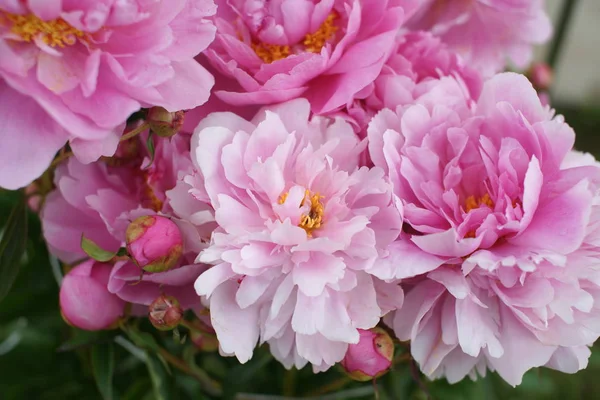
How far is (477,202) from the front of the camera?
385 millimetres

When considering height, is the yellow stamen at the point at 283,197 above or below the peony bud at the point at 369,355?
above

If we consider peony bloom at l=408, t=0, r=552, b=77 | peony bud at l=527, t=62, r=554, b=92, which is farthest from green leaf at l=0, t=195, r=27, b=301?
peony bud at l=527, t=62, r=554, b=92

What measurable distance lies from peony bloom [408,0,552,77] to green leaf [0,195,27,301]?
347 mm

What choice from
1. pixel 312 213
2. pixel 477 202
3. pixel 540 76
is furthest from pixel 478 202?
pixel 540 76

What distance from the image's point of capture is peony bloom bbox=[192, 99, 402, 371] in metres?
0.33

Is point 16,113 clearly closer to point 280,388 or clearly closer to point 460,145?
point 460,145

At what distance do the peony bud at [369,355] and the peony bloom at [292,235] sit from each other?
0.04 feet

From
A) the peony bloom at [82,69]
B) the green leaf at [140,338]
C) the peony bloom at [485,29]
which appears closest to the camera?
the peony bloom at [82,69]

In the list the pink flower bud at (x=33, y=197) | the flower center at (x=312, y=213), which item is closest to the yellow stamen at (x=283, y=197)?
the flower center at (x=312, y=213)

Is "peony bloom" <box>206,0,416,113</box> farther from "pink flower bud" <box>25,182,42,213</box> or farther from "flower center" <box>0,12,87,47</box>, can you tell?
"pink flower bud" <box>25,182,42,213</box>

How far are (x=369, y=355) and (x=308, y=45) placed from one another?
7.8 inches

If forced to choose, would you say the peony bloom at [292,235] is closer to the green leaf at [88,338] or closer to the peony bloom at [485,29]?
the green leaf at [88,338]

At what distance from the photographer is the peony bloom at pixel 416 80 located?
1.25ft

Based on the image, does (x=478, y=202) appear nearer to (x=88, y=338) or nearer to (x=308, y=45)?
(x=308, y=45)
